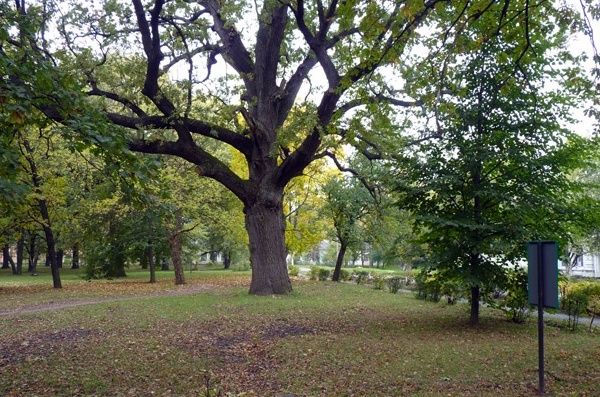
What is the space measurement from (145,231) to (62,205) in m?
5.36

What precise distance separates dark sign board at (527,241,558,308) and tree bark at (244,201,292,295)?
1083 centimetres

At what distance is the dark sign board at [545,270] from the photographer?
5.60 meters

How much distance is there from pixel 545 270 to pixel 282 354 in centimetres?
455

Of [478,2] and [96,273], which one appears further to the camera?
[96,273]

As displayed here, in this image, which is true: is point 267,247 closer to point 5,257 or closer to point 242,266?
point 242,266

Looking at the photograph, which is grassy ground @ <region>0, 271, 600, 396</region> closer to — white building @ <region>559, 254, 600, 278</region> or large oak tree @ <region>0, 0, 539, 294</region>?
large oak tree @ <region>0, 0, 539, 294</region>

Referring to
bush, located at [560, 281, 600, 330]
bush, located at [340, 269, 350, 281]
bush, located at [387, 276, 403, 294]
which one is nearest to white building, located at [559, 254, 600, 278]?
bush, located at [340, 269, 350, 281]

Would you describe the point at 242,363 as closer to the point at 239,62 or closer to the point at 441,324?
the point at 441,324

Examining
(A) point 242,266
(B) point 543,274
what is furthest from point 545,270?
(A) point 242,266

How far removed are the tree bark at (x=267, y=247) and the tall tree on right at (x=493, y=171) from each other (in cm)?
601

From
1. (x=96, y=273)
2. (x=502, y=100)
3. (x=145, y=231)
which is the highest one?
(x=502, y=100)

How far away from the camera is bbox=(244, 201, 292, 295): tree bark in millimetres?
16031

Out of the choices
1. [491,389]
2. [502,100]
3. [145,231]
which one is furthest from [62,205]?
[491,389]

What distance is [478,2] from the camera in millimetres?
7164
